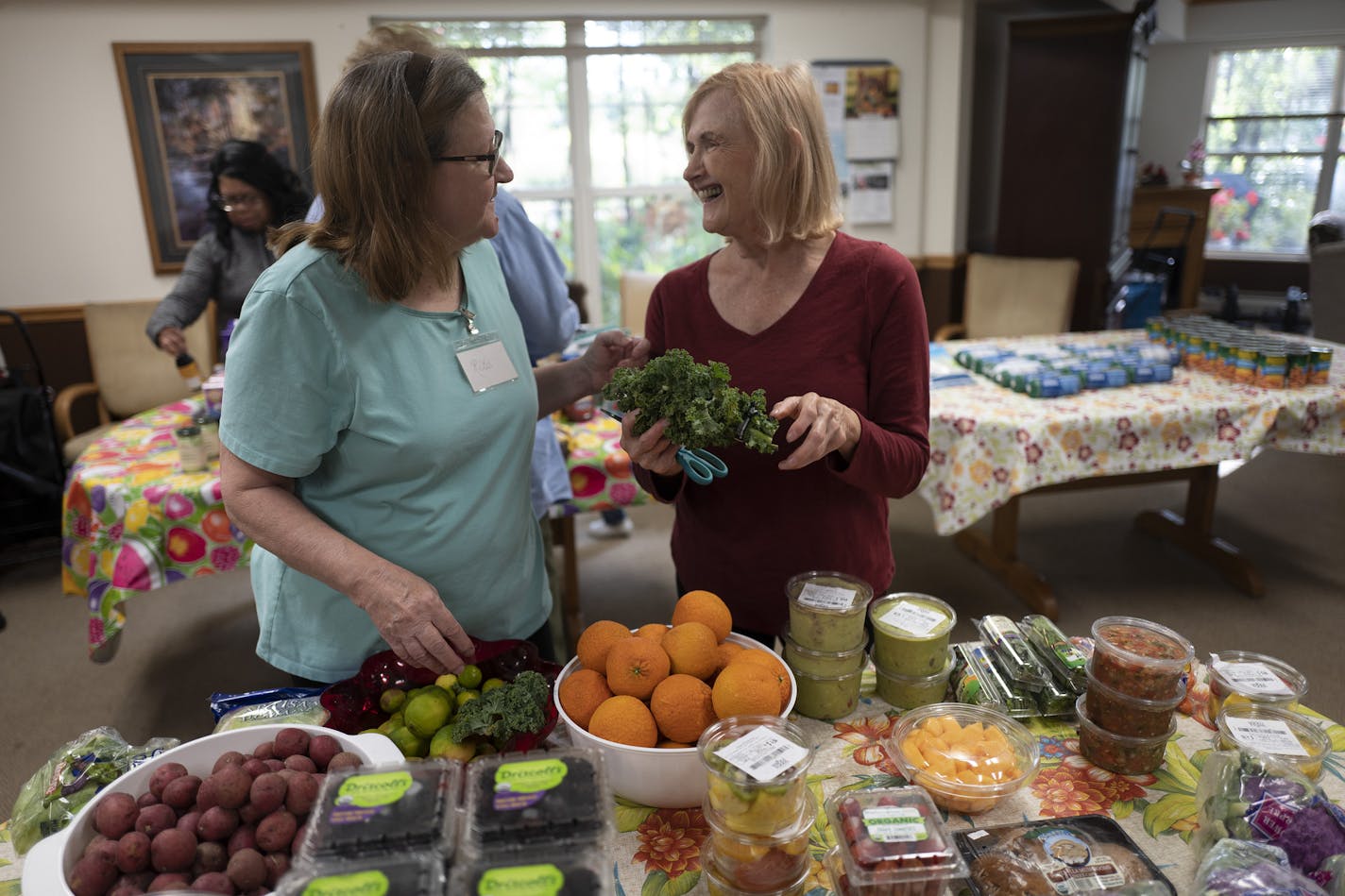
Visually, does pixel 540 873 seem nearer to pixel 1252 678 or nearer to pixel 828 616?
pixel 828 616

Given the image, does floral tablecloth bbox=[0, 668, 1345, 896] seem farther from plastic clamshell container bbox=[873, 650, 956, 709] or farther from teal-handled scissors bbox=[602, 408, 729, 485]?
teal-handled scissors bbox=[602, 408, 729, 485]

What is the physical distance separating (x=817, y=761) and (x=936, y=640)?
23 centimetres

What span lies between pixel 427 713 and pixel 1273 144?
404 inches

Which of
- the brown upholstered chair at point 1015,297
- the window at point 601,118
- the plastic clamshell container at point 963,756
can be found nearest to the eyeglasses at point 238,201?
the window at point 601,118

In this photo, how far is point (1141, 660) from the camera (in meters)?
1.02

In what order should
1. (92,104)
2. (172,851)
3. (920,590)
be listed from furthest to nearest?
(92,104)
(920,590)
(172,851)

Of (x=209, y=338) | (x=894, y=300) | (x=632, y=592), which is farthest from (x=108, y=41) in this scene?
Answer: (x=894, y=300)

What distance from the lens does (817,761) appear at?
1077mm

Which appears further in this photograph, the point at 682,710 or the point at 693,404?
the point at 693,404

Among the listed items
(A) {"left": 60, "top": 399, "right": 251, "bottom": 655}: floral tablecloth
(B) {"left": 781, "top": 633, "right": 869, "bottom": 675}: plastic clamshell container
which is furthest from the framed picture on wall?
(B) {"left": 781, "top": 633, "right": 869, "bottom": 675}: plastic clamshell container

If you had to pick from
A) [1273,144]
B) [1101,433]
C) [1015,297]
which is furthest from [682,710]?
[1273,144]

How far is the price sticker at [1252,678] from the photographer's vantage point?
42.7 inches

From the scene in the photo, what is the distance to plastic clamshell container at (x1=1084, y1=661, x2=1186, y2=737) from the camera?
1.01 meters

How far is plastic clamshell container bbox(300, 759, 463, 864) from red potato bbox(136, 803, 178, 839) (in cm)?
17
